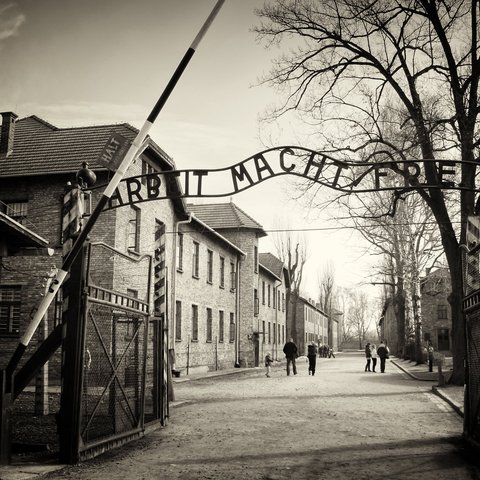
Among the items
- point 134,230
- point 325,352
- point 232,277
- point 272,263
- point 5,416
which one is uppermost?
point 272,263

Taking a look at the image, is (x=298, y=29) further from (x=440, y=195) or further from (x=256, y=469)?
(x=256, y=469)

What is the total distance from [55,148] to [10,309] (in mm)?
6565

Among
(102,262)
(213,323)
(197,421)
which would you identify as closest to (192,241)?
(213,323)

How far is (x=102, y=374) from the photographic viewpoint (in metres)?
7.77

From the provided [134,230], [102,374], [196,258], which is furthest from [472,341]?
[196,258]

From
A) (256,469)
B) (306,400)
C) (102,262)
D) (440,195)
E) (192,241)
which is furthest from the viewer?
(192,241)

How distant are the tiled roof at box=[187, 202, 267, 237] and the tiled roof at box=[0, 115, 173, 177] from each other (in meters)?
15.4

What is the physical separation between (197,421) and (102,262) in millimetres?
9970

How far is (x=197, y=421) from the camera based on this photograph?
10672mm

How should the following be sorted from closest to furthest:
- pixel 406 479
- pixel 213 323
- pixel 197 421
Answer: pixel 406 479 < pixel 197 421 < pixel 213 323

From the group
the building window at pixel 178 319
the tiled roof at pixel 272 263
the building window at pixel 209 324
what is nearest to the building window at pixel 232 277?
the building window at pixel 209 324

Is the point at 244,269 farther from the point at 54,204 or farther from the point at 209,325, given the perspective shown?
the point at 54,204

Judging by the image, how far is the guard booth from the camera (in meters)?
7.60

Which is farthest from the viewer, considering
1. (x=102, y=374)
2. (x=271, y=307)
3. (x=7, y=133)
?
(x=271, y=307)
